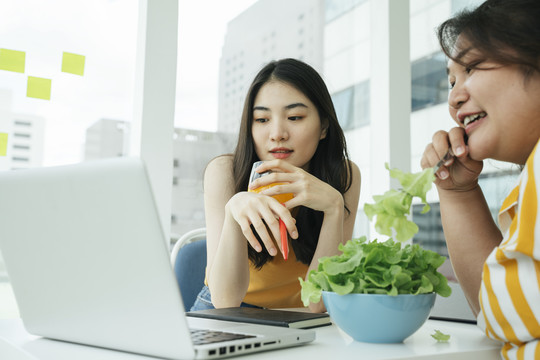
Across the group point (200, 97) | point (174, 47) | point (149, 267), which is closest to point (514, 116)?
point (149, 267)

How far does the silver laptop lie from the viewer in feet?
1.75

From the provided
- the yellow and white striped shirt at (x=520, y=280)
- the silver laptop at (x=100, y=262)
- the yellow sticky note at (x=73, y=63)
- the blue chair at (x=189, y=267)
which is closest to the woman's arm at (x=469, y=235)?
the yellow and white striped shirt at (x=520, y=280)

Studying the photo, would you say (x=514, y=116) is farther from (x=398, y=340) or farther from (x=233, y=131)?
(x=233, y=131)

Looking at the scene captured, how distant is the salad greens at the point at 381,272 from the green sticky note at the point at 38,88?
1.57 meters

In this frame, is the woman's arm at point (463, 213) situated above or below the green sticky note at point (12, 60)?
below

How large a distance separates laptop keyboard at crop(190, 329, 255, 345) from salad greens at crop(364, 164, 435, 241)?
0.24 m

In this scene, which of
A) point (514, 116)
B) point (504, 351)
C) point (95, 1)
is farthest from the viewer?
point (95, 1)

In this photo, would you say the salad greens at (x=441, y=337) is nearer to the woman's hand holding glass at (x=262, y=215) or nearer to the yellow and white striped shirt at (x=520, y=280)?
the yellow and white striped shirt at (x=520, y=280)

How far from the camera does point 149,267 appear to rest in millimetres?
A: 541

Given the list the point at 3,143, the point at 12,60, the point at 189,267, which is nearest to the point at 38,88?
the point at 12,60

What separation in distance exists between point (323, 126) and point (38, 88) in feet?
3.71

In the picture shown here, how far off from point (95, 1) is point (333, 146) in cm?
119

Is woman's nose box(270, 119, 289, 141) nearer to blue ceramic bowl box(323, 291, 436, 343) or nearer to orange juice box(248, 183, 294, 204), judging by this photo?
orange juice box(248, 183, 294, 204)

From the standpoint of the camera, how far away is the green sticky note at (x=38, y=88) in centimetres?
186
